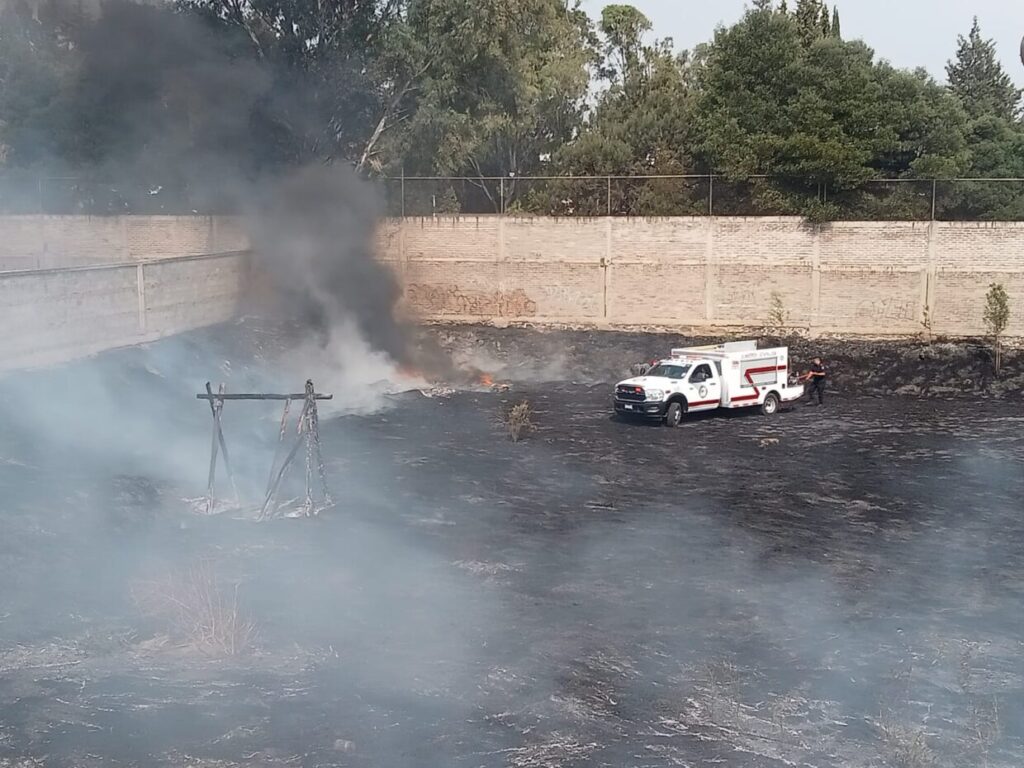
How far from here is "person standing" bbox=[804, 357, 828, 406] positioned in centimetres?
2931

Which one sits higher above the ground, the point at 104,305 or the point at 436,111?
the point at 436,111

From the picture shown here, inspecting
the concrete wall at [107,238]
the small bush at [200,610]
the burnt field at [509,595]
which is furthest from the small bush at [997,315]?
the small bush at [200,610]

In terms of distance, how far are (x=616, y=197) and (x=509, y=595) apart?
1089 inches

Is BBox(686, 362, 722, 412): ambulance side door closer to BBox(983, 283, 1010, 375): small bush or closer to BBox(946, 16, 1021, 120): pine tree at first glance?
BBox(983, 283, 1010, 375): small bush

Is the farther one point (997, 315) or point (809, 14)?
point (809, 14)

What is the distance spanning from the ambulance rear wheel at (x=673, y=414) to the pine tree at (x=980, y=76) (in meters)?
39.1

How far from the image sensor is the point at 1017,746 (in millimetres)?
10805

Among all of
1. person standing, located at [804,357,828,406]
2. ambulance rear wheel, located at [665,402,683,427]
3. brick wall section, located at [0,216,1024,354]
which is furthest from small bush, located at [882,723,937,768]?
brick wall section, located at [0,216,1024,354]

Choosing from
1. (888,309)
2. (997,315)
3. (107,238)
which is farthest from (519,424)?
(107,238)

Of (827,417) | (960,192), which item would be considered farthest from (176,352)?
(960,192)

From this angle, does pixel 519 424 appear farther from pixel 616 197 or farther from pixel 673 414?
pixel 616 197

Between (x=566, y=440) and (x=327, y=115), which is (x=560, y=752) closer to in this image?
(x=566, y=440)

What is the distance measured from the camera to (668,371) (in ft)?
88.4

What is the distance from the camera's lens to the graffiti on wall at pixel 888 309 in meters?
34.6
